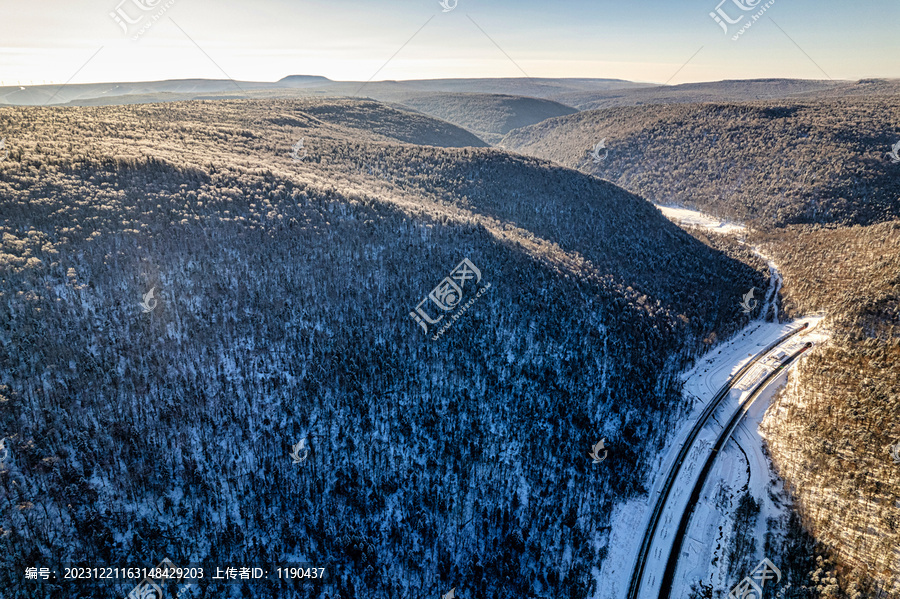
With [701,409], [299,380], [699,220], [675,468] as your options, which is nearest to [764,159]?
[699,220]

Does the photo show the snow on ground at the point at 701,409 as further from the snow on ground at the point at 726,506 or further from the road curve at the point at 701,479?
the snow on ground at the point at 726,506

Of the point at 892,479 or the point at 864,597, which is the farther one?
the point at 892,479

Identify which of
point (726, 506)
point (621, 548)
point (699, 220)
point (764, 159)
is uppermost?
point (764, 159)

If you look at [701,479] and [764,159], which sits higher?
[764,159]

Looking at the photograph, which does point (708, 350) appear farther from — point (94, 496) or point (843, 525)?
point (94, 496)

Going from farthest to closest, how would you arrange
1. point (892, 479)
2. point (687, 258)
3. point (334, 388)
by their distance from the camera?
point (687, 258), point (334, 388), point (892, 479)

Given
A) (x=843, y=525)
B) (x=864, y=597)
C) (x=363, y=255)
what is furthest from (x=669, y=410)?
(x=363, y=255)

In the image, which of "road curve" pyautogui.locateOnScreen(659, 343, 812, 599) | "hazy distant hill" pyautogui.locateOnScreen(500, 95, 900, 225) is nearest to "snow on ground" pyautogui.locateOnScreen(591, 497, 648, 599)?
"road curve" pyautogui.locateOnScreen(659, 343, 812, 599)

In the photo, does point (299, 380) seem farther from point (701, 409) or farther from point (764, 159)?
point (764, 159)
